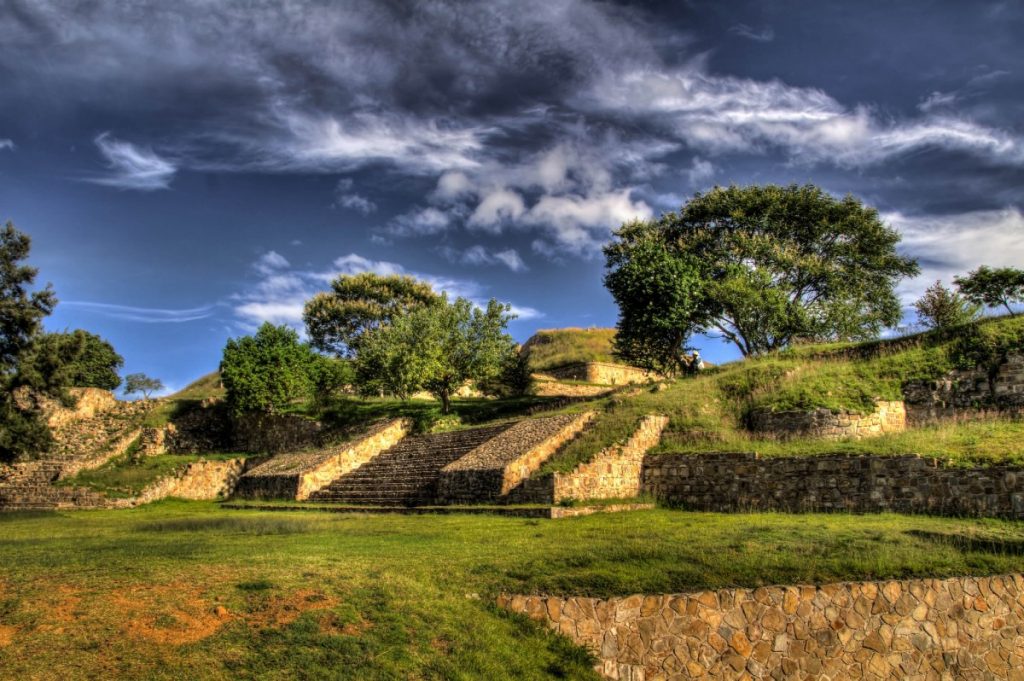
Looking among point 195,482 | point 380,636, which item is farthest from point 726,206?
point 380,636

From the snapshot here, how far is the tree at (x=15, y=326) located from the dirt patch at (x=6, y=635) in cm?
2271

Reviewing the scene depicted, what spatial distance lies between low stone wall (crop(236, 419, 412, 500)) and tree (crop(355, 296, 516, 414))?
2.78 m

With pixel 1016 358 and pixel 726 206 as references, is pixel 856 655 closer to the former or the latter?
pixel 1016 358

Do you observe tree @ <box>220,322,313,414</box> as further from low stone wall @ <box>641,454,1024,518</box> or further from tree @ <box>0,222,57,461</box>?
low stone wall @ <box>641,454,1024,518</box>

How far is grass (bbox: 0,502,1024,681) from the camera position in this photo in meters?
5.96

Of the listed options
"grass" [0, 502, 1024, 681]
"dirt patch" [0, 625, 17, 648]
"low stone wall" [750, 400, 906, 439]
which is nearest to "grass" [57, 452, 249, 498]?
"grass" [0, 502, 1024, 681]

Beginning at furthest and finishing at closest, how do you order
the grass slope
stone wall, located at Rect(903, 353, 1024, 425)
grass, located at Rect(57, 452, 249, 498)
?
1. grass, located at Rect(57, 452, 249, 498)
2. stone wall, located at Rect(903, 353, 1024, 425)
3. the grass slope

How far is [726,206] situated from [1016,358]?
21.7 m

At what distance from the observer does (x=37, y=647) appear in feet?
18.9

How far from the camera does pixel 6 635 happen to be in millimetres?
5922

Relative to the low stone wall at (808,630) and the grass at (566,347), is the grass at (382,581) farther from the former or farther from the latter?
the grass at (566,347)

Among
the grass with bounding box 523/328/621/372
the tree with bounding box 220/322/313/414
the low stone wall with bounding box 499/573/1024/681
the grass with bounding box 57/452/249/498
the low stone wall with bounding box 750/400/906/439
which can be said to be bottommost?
the low stone wall with bounding box 499/573/1024/681

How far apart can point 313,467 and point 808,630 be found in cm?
1858

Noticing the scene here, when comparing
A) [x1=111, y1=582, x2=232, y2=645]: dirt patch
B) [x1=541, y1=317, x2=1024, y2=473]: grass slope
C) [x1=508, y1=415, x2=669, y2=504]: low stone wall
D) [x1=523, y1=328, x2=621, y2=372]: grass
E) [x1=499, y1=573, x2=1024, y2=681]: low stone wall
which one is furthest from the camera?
[x1=523, y1=328, x2=621, y2=372]: grass
